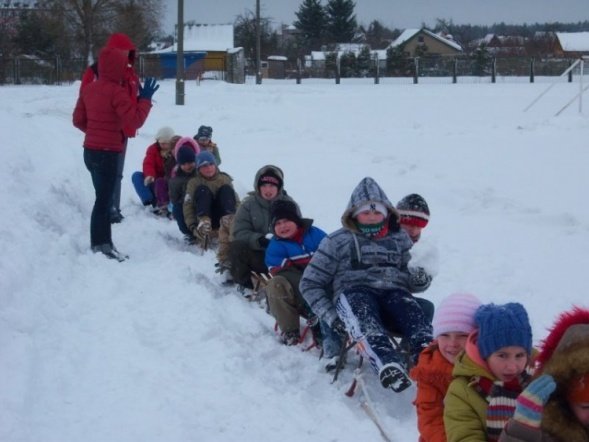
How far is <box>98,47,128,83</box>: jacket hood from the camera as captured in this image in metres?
7.35

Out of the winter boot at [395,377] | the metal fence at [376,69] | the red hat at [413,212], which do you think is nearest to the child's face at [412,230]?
the red hat at [413,212]

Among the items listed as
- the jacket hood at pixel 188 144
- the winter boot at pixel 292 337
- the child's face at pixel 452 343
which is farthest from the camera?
the jacket hood at pixel 188 144

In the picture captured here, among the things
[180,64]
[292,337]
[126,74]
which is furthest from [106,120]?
[180,64]

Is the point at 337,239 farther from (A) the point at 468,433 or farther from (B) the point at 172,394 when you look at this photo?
(A) the point at 468,433

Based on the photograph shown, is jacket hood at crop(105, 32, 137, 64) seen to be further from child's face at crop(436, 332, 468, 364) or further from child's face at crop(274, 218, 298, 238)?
child's face at crop(436, 332, 468, 364)

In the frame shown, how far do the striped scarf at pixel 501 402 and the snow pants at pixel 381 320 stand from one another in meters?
1.29

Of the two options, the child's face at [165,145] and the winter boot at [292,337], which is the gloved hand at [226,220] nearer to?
the winter boot at [292,337]

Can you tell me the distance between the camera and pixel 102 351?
16.6 feet

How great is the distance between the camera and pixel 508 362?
9.56ft

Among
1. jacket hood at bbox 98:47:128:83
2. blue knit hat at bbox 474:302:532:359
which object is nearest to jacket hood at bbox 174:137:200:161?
jacket hood at bbox 98:47:128:83

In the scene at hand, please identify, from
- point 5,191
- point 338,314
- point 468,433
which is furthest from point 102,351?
point 5,191

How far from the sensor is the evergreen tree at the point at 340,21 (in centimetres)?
7250

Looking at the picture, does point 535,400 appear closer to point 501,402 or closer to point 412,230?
point 501,402

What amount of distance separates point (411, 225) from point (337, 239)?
0.63 metres
